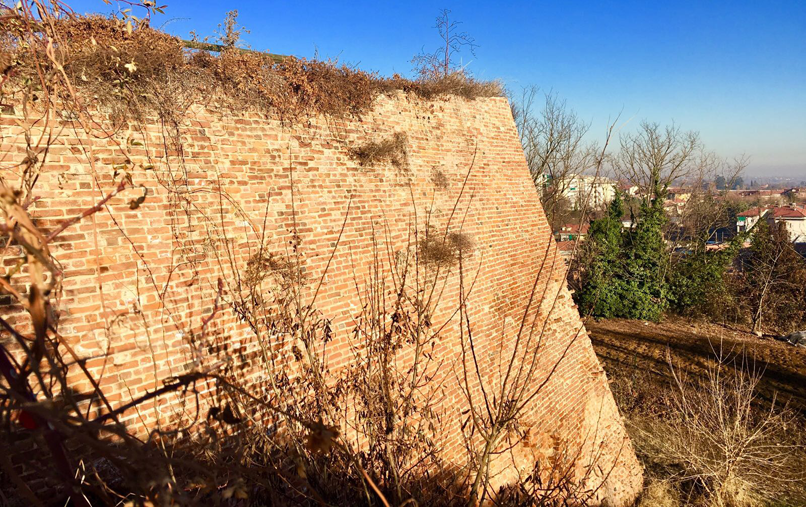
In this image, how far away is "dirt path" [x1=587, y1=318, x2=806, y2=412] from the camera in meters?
11.4

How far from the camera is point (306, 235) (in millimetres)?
4227

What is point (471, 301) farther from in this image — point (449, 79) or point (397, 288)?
point (449, 79)

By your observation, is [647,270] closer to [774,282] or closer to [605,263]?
[605,263]

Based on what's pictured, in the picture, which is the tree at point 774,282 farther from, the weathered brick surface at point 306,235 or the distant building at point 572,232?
the weathered brick surface at point 306,235

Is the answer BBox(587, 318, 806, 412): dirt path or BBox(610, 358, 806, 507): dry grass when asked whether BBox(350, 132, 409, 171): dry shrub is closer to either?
BBox(610, 358, 806, 507): dry grass

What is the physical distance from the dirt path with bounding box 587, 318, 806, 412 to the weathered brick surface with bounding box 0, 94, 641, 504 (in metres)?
7.21

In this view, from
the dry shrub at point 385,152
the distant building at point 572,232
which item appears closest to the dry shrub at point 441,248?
the dry shrub at point 385,152

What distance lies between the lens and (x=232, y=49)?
4109 millimetres

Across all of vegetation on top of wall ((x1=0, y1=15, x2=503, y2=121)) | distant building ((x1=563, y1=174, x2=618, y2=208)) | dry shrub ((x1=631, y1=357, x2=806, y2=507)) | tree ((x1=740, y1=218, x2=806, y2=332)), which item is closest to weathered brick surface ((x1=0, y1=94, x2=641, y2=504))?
vegetation on top of wall ((x1=0, y1=15, x2=503, y2=121))

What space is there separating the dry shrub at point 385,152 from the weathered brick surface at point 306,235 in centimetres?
10

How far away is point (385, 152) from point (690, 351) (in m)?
14.1

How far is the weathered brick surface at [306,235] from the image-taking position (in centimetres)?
306

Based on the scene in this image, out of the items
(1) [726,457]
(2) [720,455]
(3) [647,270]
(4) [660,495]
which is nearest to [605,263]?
(3) [647,270]

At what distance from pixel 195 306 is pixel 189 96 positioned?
197 cm
